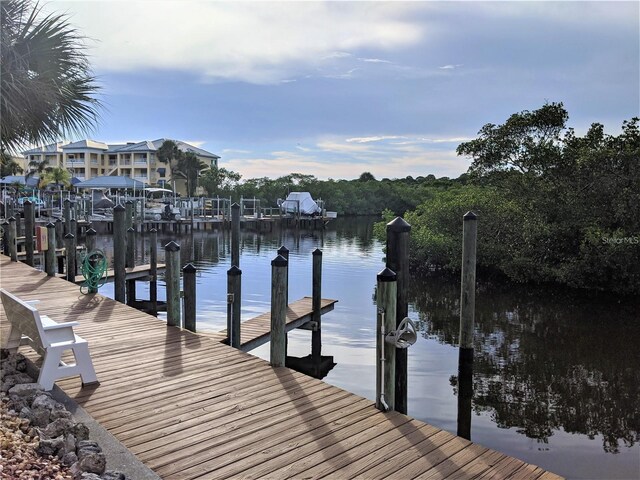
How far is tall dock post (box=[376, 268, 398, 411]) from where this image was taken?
15.1 ft

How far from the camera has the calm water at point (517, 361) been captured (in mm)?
6832

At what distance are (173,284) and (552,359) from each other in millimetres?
6930

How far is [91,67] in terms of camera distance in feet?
26.3

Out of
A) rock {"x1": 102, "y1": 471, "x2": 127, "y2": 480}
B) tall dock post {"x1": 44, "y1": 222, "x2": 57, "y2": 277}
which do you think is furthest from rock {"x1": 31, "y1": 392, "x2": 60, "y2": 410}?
tall dock post {"x1": 44, "y1": 222, "x2": 57, "y2": 277}

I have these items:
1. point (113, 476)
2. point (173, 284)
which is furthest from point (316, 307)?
point (113, 476)

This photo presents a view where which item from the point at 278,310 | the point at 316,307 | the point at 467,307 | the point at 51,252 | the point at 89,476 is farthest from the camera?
the point at 51,252

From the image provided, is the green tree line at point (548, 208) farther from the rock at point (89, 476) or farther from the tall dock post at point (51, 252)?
the rock at point (89, 476)

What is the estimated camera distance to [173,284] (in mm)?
7340

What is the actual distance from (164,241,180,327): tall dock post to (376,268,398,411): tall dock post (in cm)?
355

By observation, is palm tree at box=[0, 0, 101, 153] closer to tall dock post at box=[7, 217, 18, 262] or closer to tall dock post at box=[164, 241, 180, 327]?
tall dock post at box=[164, 241, 180, 327]

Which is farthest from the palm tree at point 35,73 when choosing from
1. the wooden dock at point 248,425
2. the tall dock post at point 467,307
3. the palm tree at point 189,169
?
the palm tree at point 189,169

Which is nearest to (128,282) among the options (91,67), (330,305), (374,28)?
(330,305)

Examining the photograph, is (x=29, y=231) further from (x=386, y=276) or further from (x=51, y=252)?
(x=386, y=276)

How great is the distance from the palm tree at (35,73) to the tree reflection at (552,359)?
7.11 m
